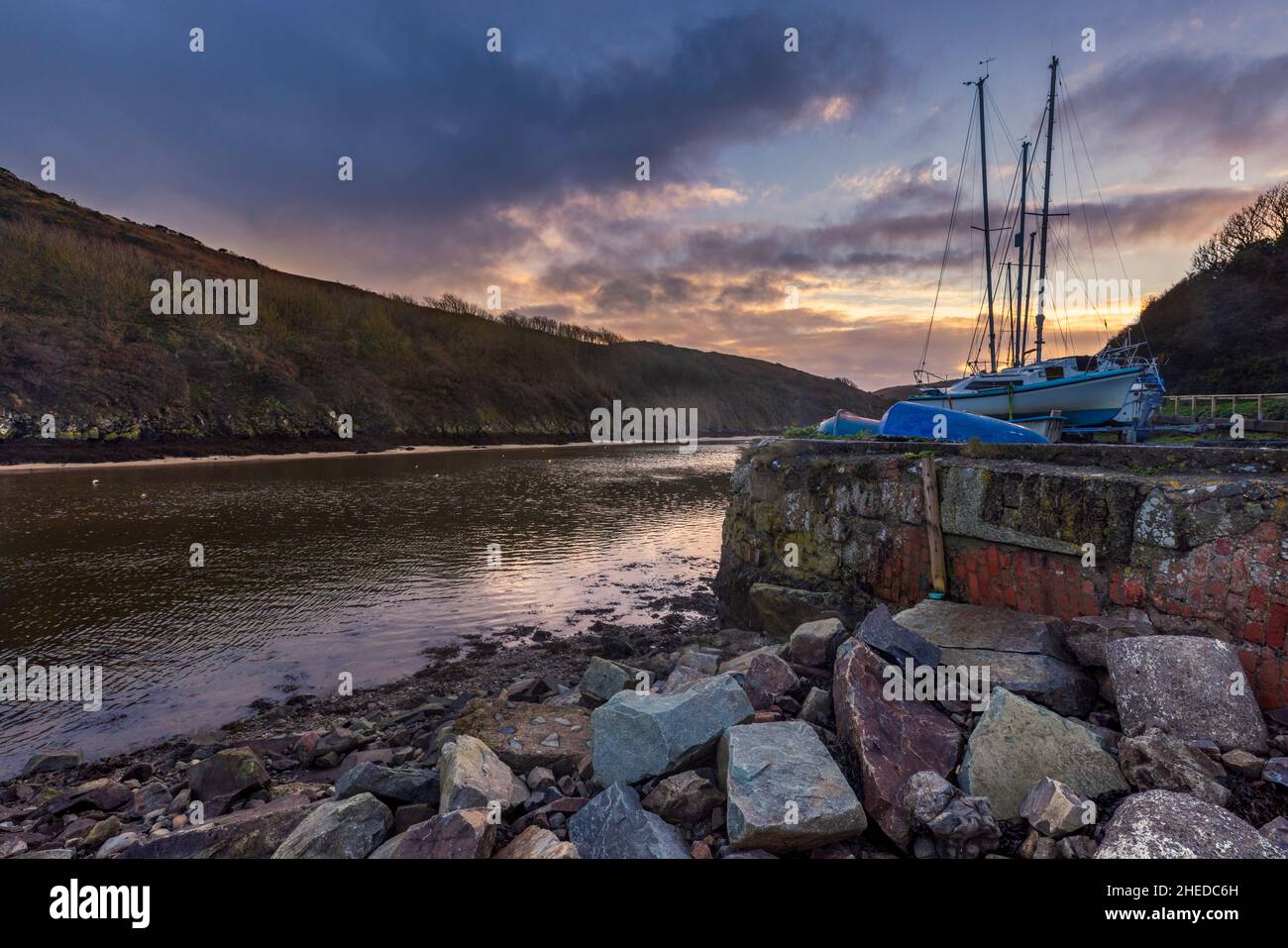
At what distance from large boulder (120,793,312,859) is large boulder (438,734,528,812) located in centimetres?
127

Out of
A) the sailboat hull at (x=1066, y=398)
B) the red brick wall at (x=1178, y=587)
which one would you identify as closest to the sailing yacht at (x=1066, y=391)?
the sailboat hull at (x=1066, y=398)

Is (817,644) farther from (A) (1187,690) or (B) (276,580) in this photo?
(B) (276,580)

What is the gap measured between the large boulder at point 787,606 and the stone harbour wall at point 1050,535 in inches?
1.1

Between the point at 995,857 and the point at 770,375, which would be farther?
the point at 770,375

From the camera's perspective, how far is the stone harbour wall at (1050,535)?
4938 mm

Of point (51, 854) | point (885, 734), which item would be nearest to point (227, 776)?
point (51, 854)

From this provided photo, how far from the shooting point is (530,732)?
6.15m

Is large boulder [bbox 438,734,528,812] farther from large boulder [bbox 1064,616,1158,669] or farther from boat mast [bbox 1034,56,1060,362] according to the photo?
boat mast [bbox 1034,56,1060,362]

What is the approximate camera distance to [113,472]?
1631 inches

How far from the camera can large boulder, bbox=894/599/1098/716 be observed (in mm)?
4773

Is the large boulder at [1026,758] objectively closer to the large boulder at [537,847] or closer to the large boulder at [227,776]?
the large boulder at [537,847]

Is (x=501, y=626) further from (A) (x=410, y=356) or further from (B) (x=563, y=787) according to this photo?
(A) (x=410, y=356)
